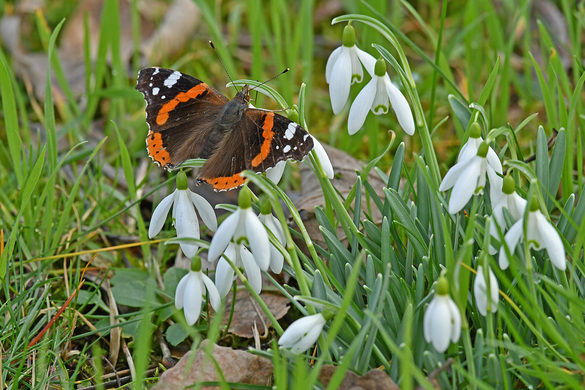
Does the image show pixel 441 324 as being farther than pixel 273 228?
No

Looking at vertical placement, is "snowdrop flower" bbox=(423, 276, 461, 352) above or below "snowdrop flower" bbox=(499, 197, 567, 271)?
below

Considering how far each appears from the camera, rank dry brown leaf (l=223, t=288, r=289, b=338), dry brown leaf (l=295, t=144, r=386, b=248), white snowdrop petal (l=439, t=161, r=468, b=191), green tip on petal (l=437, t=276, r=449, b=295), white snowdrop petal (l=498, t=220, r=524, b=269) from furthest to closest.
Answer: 1. dry brown leaf (l=295, t=144, r=386, b=248)
2. dry brown leaf (l=223, t=288, r=289, b=338)
3. white snowdrop petal (l=439, t=161, r=468, b=191)
4. white snowdrop petal (l=498, t=220, r=524, b=269)
5. green tip on petal (l=437, t=276, r=449, b=295)

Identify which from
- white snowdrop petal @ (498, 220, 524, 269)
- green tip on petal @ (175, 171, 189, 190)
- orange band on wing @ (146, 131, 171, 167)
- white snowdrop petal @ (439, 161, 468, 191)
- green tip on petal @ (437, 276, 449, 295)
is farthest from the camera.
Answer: orange band on wing @ (146, 131, 171, 167)

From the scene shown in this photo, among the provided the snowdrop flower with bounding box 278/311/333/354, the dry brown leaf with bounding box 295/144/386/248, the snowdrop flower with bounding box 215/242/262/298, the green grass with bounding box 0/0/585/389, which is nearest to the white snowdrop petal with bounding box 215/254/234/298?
the snowdrop flower with bounding box 215/242/262/298

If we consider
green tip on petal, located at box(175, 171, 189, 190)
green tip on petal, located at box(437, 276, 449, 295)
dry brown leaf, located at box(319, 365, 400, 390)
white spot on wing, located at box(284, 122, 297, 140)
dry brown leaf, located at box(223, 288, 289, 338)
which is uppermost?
white spot on wing, located at box(284, 122, 297, 140)

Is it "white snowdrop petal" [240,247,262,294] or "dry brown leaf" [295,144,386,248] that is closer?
"white snowdrop petal" [240,247,262,294]

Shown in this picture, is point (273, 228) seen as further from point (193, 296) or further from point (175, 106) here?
point (175, 106)

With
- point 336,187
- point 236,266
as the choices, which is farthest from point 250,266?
point 336,187

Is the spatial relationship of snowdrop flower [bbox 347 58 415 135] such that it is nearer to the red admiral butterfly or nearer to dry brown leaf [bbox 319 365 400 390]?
the red admiral butterfly
